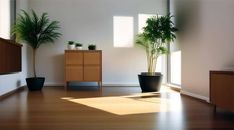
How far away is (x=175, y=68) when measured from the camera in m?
6.07

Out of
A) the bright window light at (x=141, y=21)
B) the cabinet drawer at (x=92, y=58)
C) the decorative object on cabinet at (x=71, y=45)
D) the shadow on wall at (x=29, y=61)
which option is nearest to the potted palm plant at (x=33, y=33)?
the decorative object on cabinet at (x=71, y=45)

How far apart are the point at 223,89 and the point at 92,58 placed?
3438mm

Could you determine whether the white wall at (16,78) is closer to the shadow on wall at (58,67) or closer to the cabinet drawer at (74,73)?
the shadow on wall at (58,67)

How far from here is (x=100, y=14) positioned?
251 inches

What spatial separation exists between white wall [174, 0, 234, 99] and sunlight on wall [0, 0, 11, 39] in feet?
11.3

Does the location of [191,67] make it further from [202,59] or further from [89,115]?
[89,115]

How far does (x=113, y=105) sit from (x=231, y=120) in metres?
1.52

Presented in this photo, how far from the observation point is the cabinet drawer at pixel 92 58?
574 centimetres

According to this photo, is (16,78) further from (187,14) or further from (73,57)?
(187,14)

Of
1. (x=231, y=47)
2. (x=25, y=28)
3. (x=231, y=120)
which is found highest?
(x=25, y=28)

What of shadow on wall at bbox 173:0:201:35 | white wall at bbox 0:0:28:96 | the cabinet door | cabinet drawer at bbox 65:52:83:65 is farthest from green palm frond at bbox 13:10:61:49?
shadow on wall at bbox 173:0:201:35

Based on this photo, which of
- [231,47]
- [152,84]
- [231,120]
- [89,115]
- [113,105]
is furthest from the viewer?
[152,84]

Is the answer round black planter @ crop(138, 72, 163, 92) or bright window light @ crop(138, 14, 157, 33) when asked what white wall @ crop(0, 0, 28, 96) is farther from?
bright window light @ crop(138, 14, 157, 33)

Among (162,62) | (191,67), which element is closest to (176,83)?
(162,62)
